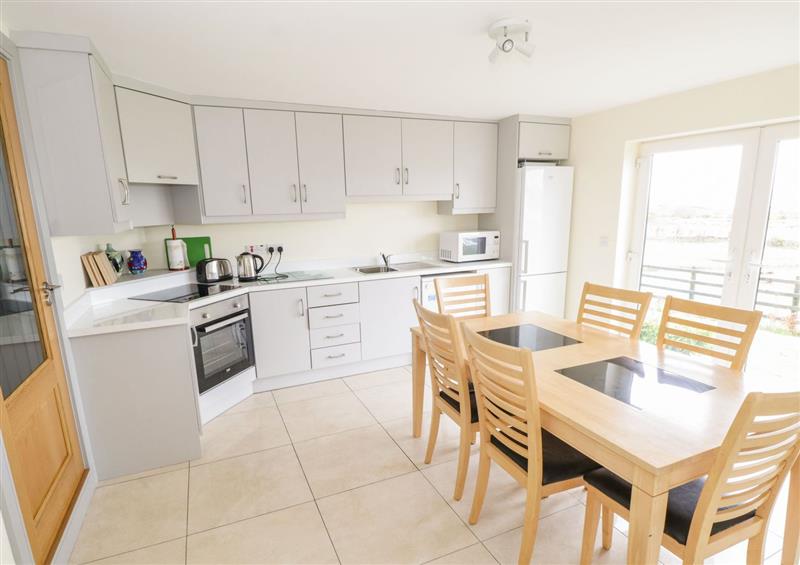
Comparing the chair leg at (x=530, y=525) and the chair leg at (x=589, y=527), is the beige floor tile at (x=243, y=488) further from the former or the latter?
the chair leg at (x=589, y=527)

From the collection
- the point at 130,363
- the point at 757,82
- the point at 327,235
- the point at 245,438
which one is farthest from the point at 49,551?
the point at 757,82

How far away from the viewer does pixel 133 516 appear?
1.92 metres

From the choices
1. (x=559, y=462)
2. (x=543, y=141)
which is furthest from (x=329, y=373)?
(x=543, y=141)

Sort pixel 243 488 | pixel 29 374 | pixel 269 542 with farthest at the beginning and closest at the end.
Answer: pixel 243 488 < pixel 269 542 < pixel 29 374

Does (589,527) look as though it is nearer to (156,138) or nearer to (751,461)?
(751,461)

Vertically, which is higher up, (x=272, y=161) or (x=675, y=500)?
(x=272, y=161)

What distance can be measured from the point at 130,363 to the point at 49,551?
0.84 meters

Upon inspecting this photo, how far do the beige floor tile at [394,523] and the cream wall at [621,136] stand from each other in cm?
269

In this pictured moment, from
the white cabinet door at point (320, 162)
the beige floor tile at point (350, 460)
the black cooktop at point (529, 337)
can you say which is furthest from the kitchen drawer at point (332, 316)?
the black cooktop at point (529, 337)

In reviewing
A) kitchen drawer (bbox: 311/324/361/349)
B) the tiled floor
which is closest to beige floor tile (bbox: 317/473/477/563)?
the tiled floor

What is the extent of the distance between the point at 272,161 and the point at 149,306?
1423mm

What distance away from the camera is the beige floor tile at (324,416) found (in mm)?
2646

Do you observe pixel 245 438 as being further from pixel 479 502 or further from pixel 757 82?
pixel 757 82

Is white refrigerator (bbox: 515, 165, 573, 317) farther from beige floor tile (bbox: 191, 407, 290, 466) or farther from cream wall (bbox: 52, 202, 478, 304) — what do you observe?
beige floor tile (bbox: 191, 407, 290, 466)
